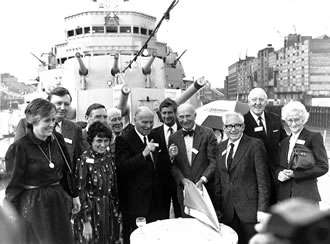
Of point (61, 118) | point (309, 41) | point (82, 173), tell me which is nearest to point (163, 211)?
point (82, 173)

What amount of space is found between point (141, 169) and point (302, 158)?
1413 millimetres

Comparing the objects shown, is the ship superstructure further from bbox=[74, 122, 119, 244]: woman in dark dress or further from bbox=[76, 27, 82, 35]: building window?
bbox=[74, 122, 119, 244]: woman in dark dress

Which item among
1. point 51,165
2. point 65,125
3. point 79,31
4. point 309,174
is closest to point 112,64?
point 79,31

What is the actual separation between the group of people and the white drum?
468 millimetres

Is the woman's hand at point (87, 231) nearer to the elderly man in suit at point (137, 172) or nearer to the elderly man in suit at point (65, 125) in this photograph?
the elderly man in suit at point (137, 172)

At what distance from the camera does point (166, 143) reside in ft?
11.7

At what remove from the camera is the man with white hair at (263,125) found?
337 cm

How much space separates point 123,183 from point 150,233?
0.85 metres

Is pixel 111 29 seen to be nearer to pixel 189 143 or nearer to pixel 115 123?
pixel 115 123

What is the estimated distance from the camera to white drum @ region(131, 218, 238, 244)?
2330 millimetres

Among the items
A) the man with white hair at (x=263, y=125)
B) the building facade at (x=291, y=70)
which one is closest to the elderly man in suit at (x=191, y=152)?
the man with white hair at (x=263, y=125)

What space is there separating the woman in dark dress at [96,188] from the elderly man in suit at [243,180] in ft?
3.36

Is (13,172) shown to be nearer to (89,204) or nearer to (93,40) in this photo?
(89,204)

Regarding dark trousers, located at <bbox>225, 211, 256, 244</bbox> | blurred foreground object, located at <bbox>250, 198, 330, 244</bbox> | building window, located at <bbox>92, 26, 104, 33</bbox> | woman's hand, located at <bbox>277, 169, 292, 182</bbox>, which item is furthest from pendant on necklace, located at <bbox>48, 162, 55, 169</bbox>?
building window, located at <bbox>92, 26, 104, 33</bbox>
